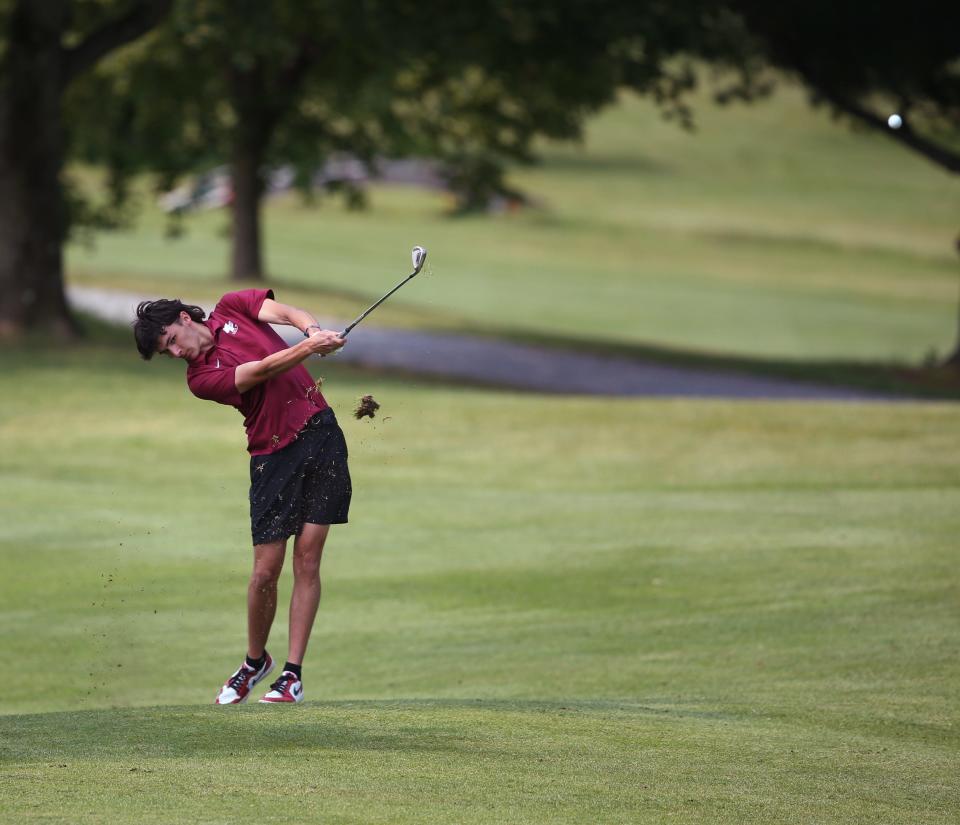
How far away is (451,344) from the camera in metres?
31.6

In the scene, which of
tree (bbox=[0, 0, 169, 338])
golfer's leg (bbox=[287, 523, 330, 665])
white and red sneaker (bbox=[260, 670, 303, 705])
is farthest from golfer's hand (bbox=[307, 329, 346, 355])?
tree (bbox=[0, 0, 169, 338])

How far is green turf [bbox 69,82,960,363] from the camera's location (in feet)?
131

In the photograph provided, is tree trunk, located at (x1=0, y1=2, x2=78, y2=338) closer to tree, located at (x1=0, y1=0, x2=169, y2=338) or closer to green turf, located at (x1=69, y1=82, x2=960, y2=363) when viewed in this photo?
tree, located at (x1=0, y1=0, x2=169, y2=338)

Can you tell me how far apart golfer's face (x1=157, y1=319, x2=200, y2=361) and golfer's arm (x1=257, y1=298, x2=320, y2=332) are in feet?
1.18

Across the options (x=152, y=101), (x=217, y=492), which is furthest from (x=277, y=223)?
(x=217, y=492)

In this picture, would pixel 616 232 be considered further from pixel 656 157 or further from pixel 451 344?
pixel 451 344

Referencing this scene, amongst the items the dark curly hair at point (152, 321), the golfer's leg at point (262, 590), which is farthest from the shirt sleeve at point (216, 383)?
the golfer's leg at point (262, 590)

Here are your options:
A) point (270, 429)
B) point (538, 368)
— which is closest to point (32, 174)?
point (538, 368)

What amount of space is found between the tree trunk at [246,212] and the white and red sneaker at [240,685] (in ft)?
97.6

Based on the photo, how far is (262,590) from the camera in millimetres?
7824

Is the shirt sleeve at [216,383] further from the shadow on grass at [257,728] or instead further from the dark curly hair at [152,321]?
the shadow on grass at [257,728]

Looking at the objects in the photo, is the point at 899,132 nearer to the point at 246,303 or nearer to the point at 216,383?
the point at 246,303

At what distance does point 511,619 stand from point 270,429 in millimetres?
3345

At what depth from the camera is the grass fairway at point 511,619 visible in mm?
5820
